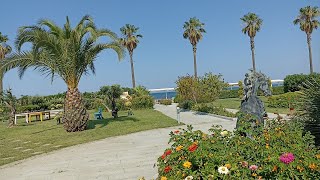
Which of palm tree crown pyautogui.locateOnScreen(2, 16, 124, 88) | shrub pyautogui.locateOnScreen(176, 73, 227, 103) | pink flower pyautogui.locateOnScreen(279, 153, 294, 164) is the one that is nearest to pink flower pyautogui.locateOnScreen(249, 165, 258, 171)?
pink flower pyautogui.locateOnScreen(279, 153, 294, 164)

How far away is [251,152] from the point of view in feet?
11.8

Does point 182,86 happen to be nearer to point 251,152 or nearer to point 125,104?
point 125,104

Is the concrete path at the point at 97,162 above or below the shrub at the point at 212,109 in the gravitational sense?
below

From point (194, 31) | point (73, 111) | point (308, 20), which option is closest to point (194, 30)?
point (194, 31)

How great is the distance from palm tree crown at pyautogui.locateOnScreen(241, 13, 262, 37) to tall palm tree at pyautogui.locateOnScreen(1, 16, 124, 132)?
108 feet

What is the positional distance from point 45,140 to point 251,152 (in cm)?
1062

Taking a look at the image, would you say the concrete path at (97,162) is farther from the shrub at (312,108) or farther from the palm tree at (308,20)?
the palm tree at (308,20)

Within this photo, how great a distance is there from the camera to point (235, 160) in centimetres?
318

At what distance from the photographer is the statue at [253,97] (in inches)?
234

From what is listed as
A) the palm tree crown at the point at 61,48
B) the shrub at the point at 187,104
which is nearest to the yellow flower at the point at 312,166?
the palm tree crown at the point at 61,48

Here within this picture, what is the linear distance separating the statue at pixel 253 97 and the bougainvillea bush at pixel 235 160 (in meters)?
1.79

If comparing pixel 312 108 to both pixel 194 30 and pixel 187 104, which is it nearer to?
pixel 187 104

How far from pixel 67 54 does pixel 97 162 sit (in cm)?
679

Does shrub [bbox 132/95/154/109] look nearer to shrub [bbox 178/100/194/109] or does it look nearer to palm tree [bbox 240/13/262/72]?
shrub [bbox 178/100/194/109]
